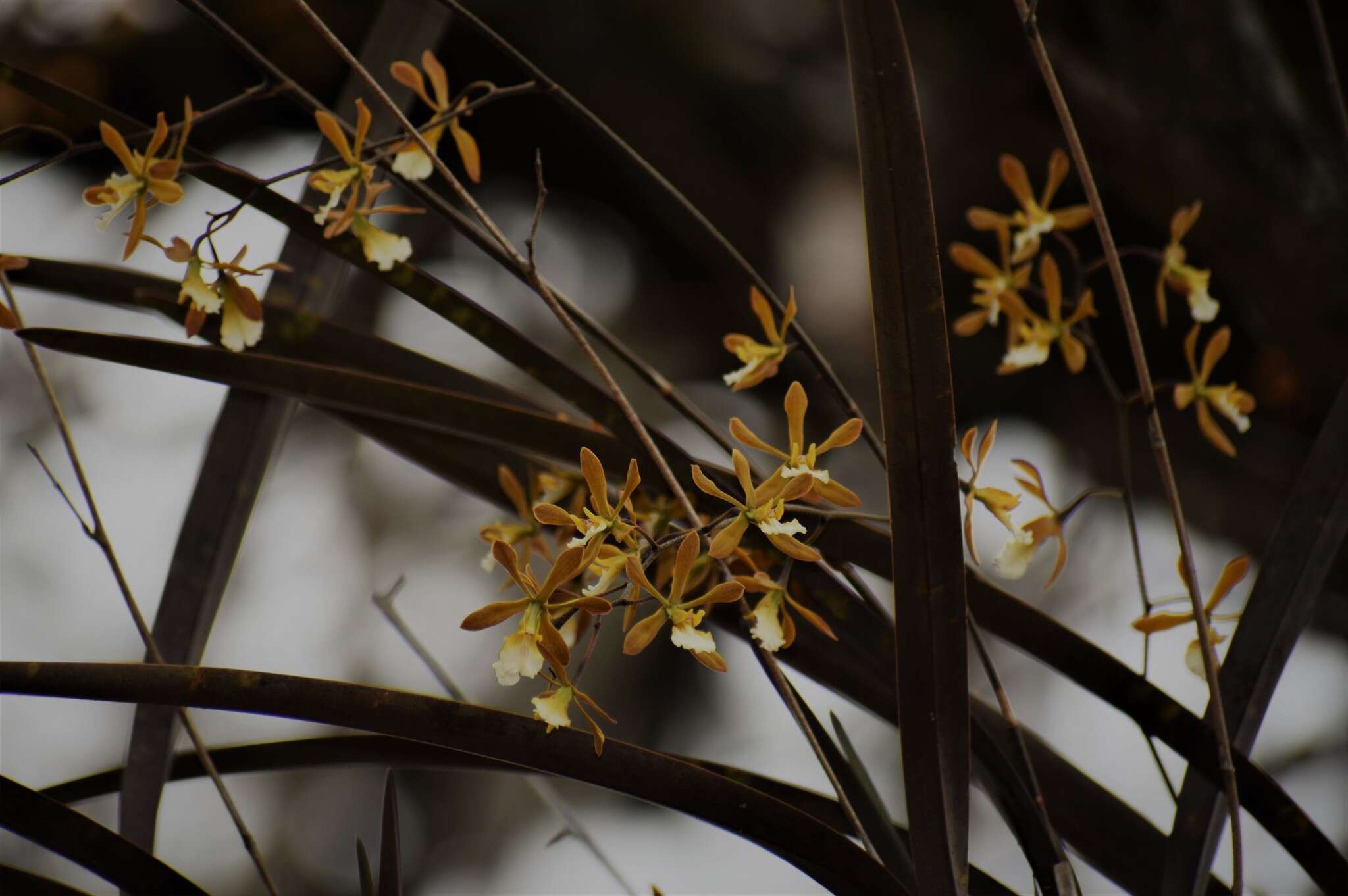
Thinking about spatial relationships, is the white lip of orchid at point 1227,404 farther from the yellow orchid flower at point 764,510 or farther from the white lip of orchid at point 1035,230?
the yellow orchid flower at point 764,510

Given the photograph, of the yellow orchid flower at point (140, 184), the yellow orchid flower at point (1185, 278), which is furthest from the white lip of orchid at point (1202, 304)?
the yellow orchid flower at point (140, 184)

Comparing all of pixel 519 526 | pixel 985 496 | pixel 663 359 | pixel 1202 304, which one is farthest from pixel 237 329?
pixel 663 359

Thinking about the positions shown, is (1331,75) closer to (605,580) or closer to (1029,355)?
(1029,355)

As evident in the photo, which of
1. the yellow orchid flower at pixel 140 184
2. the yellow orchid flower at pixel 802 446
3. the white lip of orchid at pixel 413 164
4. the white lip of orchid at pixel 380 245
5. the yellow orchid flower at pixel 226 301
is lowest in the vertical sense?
the yellow orchid flower at pixel 802 446

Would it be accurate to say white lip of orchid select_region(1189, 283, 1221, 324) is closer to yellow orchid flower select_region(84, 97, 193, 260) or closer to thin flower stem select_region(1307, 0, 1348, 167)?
thin flower stem select_region(1307, 0, 1348, 167)

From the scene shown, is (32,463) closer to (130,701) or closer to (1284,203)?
(130,701)
